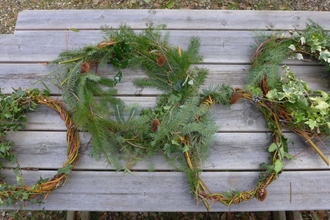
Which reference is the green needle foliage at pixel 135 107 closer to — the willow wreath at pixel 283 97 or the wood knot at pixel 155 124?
the wood knot at pixel 155 124

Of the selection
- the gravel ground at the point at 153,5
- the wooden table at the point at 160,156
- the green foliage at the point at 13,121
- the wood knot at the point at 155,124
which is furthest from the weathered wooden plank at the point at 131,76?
the gravel ground at the point at 153,5

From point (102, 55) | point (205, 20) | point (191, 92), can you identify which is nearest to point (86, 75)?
point (102, 55)

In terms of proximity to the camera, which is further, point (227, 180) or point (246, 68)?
point (246, 68)

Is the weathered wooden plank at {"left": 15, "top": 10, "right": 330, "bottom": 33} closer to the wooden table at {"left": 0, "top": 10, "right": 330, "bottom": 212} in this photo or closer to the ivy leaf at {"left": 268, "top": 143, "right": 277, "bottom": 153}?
the wooden table at {"left": 0, "top": 10, "right": 330, "bottom": 212}

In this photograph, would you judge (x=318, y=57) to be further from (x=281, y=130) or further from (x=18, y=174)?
(x=18, y=174)

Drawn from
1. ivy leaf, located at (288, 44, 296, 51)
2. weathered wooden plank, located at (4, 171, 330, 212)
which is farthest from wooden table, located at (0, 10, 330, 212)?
ivy leaf, located at (288, 44, 296, 51)

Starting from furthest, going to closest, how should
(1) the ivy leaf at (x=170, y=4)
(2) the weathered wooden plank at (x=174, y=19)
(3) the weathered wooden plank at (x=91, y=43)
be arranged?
(1) the ivy leaf at (x=170, y=4) → (2) the weathered wooden plank at (x=174, y=19) → (3) the weathered wooden plank at (x=91, y=43)

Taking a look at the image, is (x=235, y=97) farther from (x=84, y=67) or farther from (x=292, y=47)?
(x=84, y=67)
